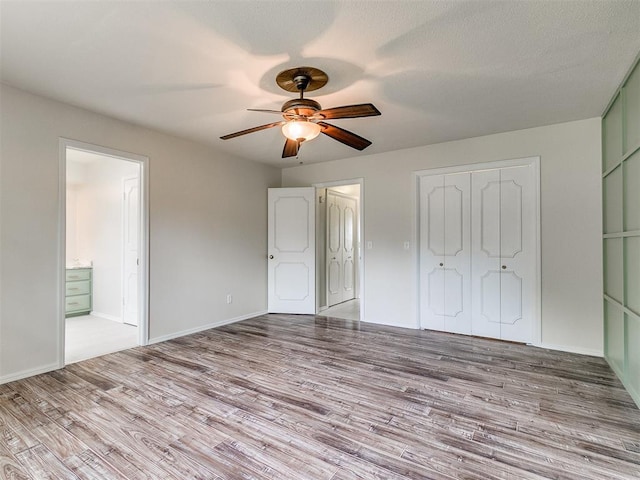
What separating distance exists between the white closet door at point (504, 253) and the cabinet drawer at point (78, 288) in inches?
227

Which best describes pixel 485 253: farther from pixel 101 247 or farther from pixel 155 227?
pixel 101 247

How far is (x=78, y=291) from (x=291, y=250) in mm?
3384

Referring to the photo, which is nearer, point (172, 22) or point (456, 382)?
point (172, 22)

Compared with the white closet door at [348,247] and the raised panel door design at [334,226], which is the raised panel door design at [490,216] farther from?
the white closet door at [348,247]

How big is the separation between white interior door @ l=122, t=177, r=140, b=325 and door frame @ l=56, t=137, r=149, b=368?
3.38 ft

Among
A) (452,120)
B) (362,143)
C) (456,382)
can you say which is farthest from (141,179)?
(456,382)

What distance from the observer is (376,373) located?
2969mm

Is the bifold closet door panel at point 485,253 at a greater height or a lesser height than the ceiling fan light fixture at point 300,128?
lesser

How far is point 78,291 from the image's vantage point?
5.14 meters

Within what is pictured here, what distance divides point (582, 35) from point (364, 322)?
3850 mm

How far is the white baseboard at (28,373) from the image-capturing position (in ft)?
8.95

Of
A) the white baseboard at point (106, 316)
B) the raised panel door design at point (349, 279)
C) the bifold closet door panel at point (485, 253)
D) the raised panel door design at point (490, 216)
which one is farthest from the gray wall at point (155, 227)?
the raised panel door design at point (490, 216)

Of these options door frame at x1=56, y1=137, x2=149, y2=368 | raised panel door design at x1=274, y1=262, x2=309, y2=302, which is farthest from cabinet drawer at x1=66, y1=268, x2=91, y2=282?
raised panel door design at x1=274, y1=262, x2=309, y2=302

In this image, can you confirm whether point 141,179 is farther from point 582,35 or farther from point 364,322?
point 582,35
